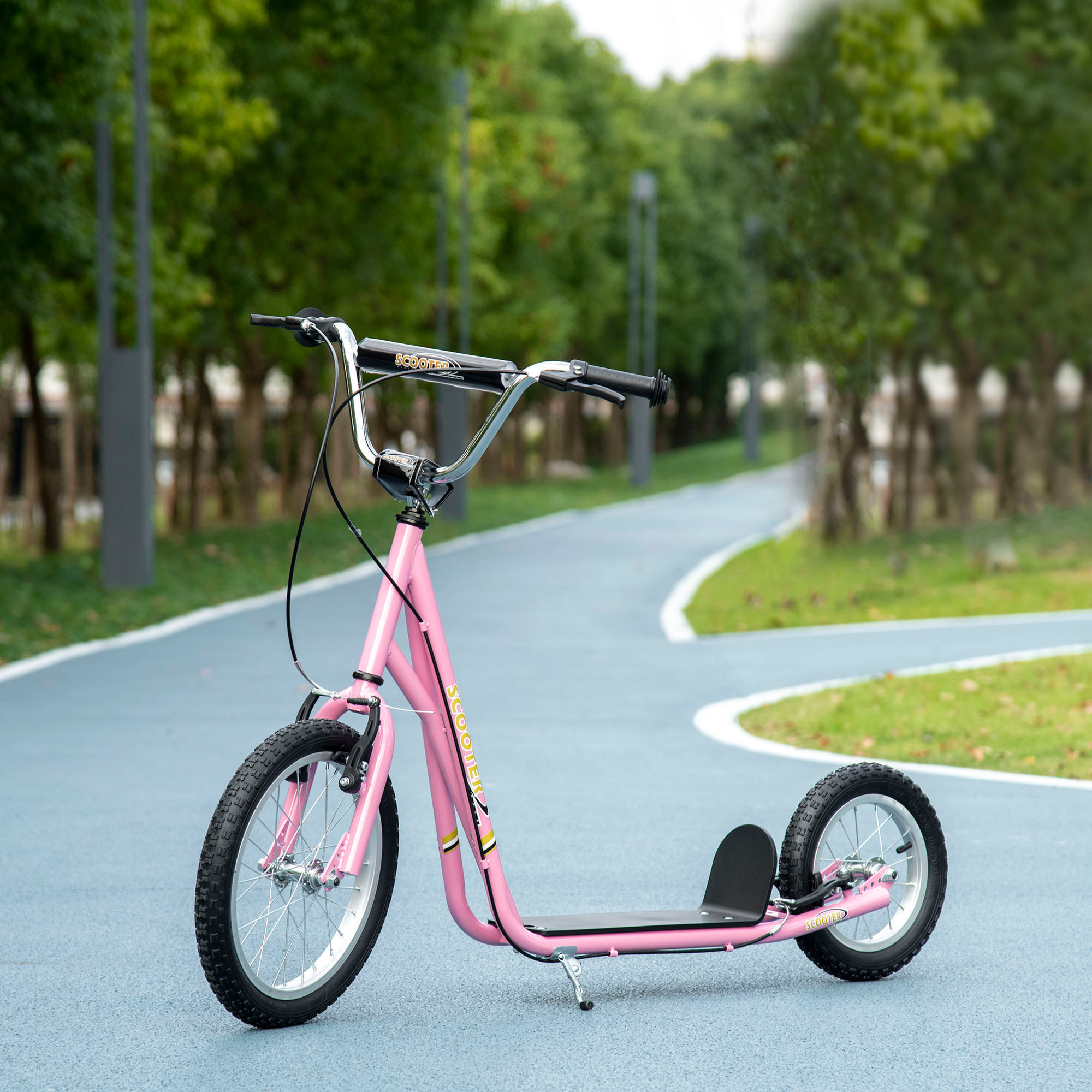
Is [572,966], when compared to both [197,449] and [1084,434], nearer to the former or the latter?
[1084,434]

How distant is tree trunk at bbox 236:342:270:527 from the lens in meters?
28.1

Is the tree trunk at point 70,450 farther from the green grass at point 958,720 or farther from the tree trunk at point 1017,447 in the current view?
the green grass at point 958,720

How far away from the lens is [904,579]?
17922mm

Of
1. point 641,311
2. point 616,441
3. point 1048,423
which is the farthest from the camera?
point 616,441

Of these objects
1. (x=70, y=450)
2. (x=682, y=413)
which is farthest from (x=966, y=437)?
(x=682, y=413)

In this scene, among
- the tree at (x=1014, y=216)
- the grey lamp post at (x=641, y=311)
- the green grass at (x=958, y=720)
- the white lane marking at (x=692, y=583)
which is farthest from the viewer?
the grey lamp post at (x=641, y=311)

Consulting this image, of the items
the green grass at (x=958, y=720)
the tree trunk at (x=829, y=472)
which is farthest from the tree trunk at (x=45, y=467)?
the green grass at (x=958, y=720)

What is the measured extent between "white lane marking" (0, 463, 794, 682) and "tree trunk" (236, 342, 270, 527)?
4.18 metres

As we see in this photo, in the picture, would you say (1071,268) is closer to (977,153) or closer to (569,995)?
(977,153)

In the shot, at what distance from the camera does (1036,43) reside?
17812 mm

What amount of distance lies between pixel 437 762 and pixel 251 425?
24.7 metres

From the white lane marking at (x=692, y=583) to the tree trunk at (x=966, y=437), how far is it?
1.85 meters

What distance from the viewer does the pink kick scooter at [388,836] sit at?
4.29 meters

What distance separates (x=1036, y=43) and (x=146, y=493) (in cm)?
1000
